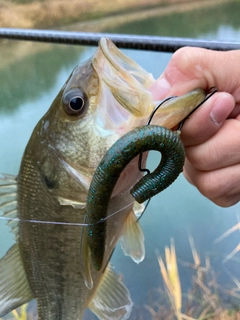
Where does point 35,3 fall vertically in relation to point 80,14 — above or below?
above

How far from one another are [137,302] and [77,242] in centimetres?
106

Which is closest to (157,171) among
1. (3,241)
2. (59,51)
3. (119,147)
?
(119,147)

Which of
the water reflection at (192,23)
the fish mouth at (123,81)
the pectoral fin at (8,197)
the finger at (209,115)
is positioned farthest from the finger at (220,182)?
the water reflection at (192,23)

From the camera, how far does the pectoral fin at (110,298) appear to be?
2.47ft

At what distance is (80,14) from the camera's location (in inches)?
117

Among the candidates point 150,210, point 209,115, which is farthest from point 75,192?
point 150,210

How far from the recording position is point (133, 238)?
69 cm

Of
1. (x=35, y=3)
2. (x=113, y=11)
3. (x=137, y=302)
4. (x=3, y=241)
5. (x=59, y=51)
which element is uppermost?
(x=35, y=3)

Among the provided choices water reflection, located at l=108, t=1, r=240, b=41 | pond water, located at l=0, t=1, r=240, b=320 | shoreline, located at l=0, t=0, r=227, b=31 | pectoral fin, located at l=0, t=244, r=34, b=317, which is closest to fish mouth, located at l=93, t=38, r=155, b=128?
pectoral fin, located at l=0, t=244, r=34, b=317

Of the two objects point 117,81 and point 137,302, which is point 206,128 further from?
point 137,302

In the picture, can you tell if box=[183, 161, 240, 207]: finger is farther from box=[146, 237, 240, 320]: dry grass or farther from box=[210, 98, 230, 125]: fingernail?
box=[146, 237, 240, 320]: dry grass

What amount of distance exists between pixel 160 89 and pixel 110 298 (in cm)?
49

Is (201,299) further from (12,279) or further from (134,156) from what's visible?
(134,156)

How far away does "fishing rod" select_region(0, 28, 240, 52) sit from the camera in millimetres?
728
